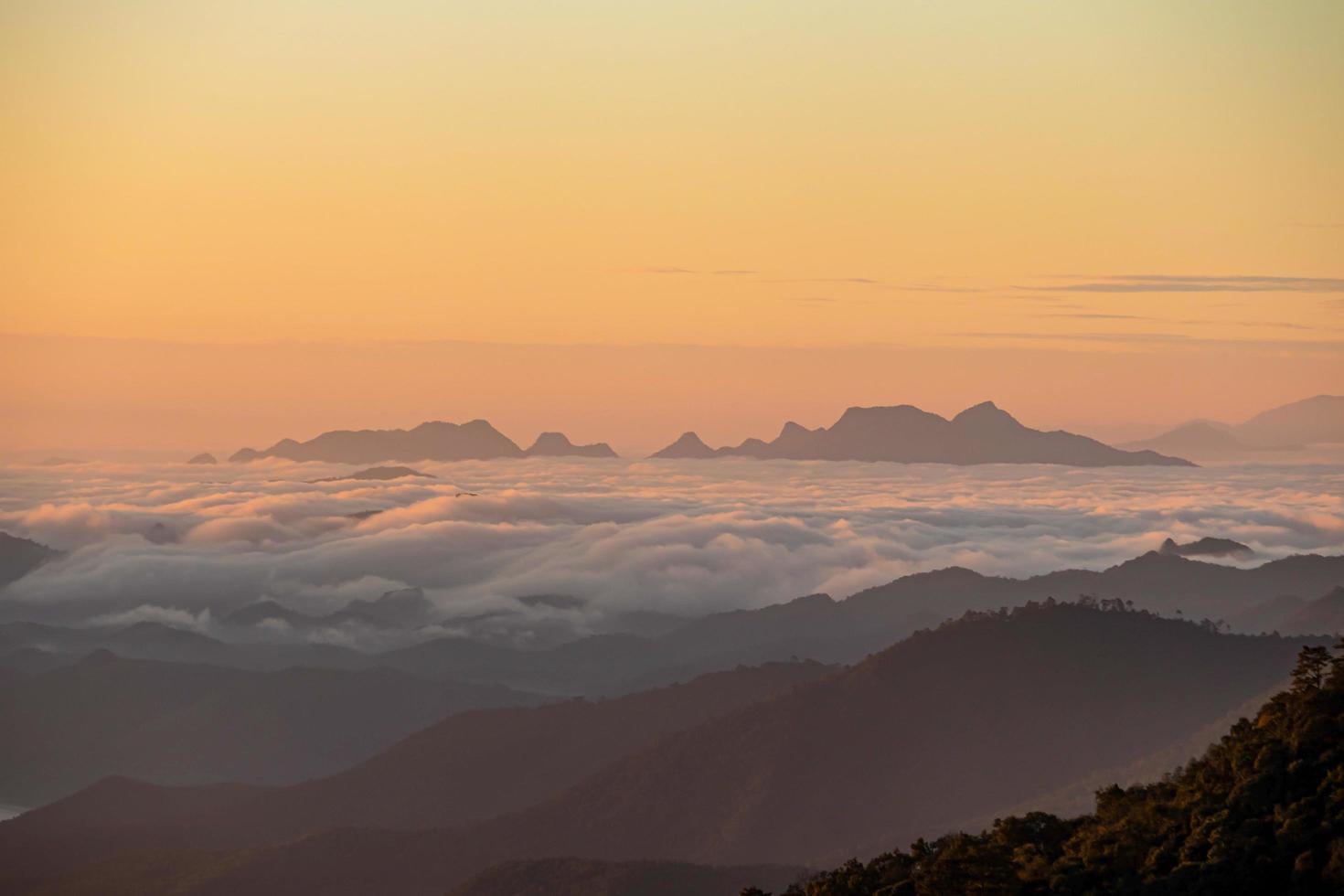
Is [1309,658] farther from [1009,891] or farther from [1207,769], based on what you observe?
[1009,891]

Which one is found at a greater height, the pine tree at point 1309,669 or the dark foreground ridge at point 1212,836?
the pine tree at point 1309,669

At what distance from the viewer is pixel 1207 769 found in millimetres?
87375

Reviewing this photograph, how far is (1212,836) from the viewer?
75938 mm

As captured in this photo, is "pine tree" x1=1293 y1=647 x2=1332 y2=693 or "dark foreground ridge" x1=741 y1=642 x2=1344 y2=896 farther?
"pine tree" x1=1293 y1=647 x2=1332 y2=693

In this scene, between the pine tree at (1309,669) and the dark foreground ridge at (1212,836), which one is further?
the pine tree at (1309,669)

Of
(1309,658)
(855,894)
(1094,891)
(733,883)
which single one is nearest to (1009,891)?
(1094,891)

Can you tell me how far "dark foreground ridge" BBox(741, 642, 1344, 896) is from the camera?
74.3m

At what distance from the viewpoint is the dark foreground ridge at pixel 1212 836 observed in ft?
244

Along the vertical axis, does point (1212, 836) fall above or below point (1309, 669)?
below

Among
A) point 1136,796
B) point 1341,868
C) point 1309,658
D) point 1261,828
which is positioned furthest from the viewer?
point 1136,796

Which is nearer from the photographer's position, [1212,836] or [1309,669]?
[1212,836]

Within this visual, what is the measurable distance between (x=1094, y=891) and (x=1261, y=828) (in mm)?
7871

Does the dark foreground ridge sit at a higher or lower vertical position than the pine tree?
lower

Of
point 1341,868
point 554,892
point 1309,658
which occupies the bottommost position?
point 554,892
